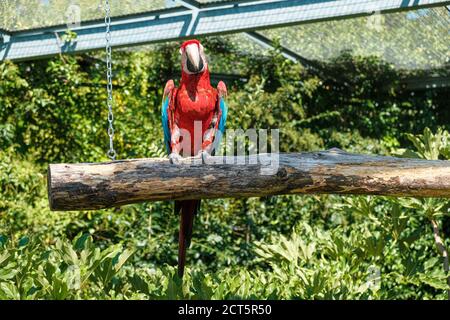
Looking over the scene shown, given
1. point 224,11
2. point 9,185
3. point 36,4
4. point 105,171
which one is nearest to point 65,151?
point 9,185

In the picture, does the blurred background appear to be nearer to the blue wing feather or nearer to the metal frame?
the metal frame

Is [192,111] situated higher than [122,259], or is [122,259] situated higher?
[192,111]

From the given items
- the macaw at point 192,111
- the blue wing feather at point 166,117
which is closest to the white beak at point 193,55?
the macaw at point 192,111

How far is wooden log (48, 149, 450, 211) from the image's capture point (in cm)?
218

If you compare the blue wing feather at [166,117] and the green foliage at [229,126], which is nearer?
A: the blue wing feather at [166,117]

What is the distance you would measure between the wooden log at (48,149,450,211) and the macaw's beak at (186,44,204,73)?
0.65m

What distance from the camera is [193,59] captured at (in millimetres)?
2873

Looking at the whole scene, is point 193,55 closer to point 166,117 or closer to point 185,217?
point 166,117

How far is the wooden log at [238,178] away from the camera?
2182 mm

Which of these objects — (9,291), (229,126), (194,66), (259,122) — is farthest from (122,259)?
(259,122)

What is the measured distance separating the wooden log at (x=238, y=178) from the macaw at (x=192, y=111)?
0.56 m

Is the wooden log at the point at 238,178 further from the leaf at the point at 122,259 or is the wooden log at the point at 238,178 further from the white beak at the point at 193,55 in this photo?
the leaf at the point at 122,259

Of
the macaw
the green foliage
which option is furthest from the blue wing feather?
the green foliage
